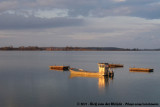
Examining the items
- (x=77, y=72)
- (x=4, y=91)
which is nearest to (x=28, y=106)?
(x=4, y=91)

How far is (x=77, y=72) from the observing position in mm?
51625

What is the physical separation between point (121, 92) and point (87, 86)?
6502 mm

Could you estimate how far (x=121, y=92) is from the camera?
108 feet

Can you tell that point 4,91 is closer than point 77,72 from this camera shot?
Yes

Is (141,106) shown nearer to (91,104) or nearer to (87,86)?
(91,104)

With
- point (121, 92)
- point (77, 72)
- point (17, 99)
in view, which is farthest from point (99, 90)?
point (77, 72)

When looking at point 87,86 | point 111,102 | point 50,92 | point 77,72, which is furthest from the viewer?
point 77,72

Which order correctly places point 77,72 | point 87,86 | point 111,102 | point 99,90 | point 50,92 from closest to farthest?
point 111,102 → point 50,92 → point 99,90 → point 87,86 → point 77,72

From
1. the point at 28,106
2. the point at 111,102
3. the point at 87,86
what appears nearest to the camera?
the point at 28,106

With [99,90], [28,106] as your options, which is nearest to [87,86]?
[99,90]

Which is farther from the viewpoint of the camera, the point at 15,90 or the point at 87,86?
the point at 87,86

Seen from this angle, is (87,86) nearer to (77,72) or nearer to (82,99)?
(82,99)

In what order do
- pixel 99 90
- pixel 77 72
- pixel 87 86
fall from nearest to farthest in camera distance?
1. pixel 99 90
2. pixel 87 86
3. pixel 77 72

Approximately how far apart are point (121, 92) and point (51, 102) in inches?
439
